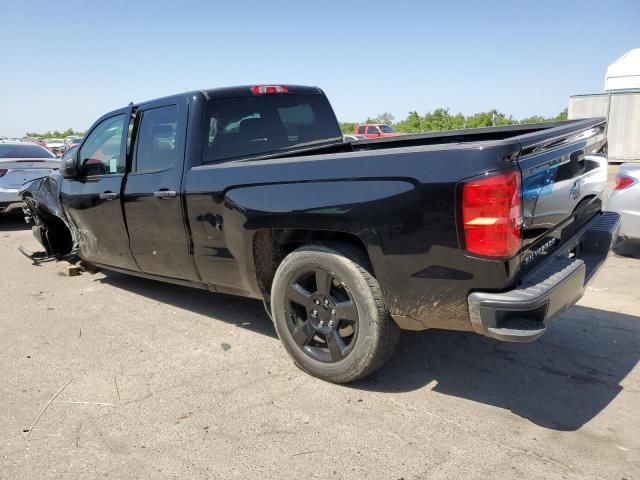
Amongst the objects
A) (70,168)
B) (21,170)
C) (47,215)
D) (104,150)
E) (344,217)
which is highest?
(104,150)

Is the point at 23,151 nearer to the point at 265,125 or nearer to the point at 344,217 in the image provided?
the point at 265,125

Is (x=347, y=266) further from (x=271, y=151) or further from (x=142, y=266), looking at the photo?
(x=142, y=266)

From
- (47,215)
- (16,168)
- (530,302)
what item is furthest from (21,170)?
(530,302)

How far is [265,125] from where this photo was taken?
4477 millimetres

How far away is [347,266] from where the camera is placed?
117 inches

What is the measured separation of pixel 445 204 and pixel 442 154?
24cm

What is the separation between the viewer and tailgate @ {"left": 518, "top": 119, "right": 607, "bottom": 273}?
103 inches

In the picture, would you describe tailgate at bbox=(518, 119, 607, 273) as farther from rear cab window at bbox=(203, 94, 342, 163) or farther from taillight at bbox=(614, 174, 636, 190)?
taillight at bbox=(614, 174, 636, 190)

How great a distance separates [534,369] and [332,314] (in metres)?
1.41

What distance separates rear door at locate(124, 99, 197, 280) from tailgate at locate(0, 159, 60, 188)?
648 centimetres

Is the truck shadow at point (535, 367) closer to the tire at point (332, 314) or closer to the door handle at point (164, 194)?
the tire at point (332, 314)

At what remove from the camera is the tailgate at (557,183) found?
261 centimetres

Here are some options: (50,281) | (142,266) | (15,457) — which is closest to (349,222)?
(15,457)

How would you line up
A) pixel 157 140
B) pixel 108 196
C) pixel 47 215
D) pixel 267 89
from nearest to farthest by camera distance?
pixel 157 140, pixel 267 89, pixel 108 196, pixel 47 215
